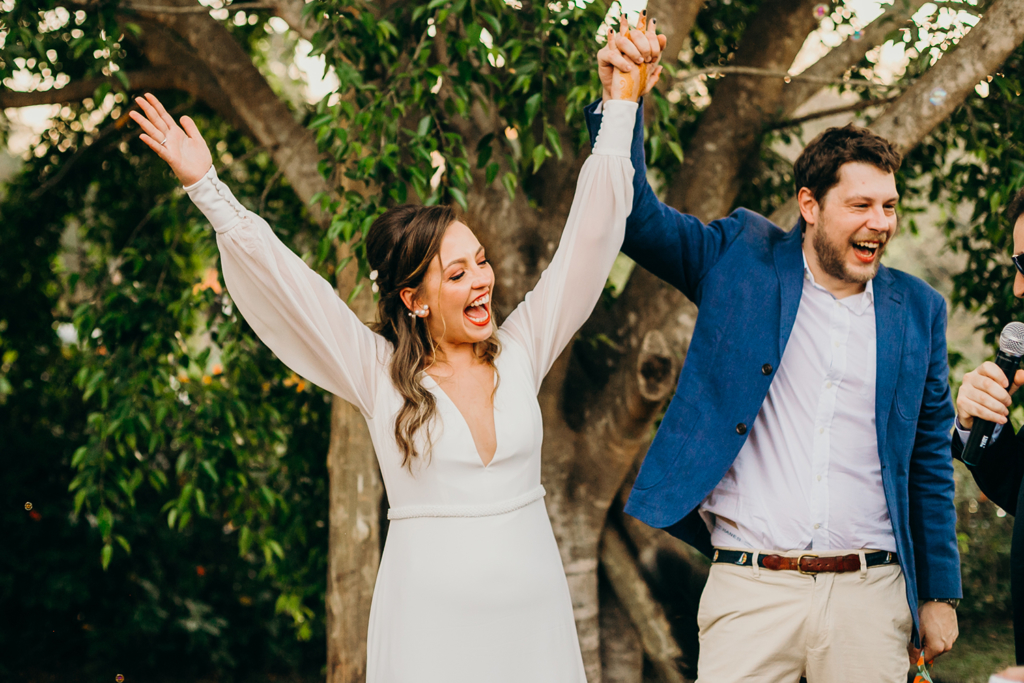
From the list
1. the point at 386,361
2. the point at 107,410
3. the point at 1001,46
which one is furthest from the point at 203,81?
the point at 1001,46

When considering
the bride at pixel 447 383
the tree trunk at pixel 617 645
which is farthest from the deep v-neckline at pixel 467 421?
the tree trunk at pixel 617 645

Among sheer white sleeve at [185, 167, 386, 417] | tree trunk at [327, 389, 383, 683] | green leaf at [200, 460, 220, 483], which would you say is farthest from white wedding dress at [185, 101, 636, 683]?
tree trunk at [327, 389, 383, 683]

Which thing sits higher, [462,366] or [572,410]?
[462,366]

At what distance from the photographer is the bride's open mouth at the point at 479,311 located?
2.11 metres

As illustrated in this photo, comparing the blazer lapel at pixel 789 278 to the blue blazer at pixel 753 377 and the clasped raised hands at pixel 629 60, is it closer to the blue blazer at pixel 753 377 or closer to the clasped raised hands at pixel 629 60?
the blue blazer at pixel 753 377

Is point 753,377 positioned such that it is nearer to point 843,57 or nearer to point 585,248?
point 585,248

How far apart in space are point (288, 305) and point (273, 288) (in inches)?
2.1

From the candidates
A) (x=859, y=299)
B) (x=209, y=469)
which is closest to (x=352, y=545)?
(x=209, y=469)

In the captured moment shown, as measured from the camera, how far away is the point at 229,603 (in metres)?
5.52

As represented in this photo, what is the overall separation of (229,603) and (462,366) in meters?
4.16

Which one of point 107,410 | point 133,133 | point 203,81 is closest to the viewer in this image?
point 107,410

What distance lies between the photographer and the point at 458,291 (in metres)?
2.09

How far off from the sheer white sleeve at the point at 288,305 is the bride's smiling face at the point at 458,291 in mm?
178

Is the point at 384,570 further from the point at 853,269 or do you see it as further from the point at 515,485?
the point at 853,269
